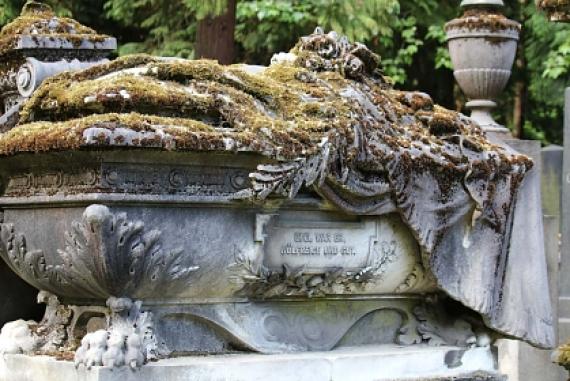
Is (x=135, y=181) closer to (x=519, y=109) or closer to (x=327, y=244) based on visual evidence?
(x=327, y=244)

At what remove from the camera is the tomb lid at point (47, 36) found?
8938 millimetres

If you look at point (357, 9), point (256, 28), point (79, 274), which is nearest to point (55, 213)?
point (79, 274)

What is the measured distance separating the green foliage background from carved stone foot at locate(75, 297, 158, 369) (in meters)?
6.62

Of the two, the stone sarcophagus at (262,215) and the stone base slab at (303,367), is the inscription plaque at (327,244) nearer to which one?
the stone sarcophagus at (262,215)

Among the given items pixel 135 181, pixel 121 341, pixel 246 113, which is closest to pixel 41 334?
pixel 121 341

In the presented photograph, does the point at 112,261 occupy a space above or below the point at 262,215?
below

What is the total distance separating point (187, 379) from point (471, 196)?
Answer: 250cm

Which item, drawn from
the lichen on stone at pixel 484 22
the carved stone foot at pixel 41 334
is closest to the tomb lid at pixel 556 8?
the lichen on stone at pixel 484 22

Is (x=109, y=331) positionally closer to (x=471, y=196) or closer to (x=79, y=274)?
(x=79, y=274)

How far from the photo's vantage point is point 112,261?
7.39 metres

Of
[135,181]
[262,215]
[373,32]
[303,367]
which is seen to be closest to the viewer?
[135,181]

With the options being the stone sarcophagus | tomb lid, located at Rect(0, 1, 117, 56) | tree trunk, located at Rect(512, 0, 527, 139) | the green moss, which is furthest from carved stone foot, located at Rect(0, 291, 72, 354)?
tree trunk, located at Rect(512, 0, 527, 139)

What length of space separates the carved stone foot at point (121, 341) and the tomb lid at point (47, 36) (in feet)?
6.88

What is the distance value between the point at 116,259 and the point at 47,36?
2.13 metres
